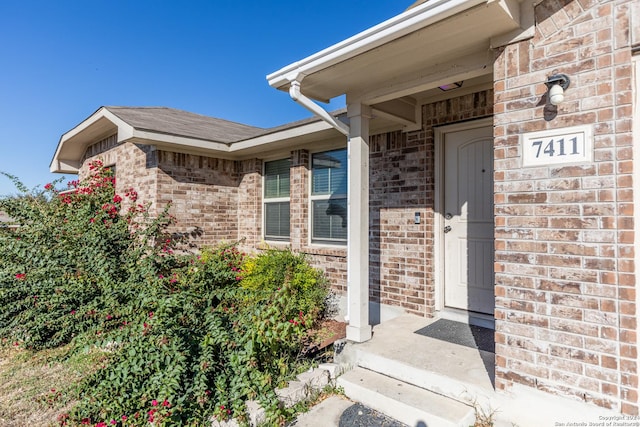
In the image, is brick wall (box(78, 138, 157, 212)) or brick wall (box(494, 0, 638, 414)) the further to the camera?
brick wall (box(78, 138, 157, 212))

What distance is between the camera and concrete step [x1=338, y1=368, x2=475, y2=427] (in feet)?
7.97

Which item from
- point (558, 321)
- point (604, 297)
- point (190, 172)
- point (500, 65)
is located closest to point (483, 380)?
point (558, 321)

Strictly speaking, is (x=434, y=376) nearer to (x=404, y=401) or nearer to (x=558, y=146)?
(x=404, y=401)

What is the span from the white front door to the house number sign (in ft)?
5.13

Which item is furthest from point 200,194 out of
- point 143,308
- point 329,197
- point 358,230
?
point 358,230

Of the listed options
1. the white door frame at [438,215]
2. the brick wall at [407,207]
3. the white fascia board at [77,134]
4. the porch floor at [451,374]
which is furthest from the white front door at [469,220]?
the white fascia board at [77,134]

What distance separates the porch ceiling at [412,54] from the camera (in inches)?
89.5

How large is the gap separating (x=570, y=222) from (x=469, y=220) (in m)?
1.84

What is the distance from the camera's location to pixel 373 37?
258 cm

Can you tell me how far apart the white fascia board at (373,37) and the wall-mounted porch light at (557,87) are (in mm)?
659

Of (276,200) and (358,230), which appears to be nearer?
(358,230)

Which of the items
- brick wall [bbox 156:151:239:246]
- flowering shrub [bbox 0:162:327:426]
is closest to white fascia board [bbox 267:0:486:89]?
flowering shrub [bbox 0:162:327:426]

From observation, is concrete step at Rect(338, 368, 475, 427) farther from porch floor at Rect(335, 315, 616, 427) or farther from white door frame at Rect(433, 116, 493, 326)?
white door frame at Rect(433, 116, 493, 326)

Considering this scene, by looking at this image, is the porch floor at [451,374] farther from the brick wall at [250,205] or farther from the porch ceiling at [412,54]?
the brick wall at [250,205]
